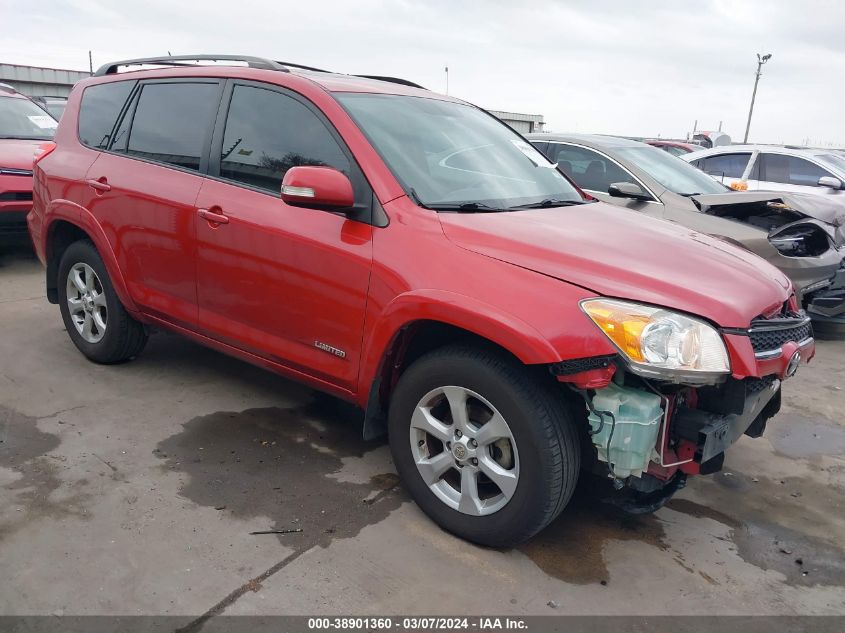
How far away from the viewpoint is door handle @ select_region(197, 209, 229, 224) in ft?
11.3

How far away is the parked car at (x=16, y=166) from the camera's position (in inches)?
267

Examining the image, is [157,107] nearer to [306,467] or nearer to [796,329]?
[306,467]

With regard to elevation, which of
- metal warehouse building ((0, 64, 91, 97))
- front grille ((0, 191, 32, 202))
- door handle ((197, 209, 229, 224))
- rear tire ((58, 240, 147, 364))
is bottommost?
rear tire ((58, 240, 147, 364))

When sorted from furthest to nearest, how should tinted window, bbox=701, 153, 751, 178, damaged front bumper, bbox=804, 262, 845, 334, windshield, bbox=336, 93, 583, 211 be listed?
1. tinted window, bbox=701, 153, 751, 178
2. damaged front bumper, bbox=804, 262, 845, 334
3. windshield, bbox=336, 93, 583, 211

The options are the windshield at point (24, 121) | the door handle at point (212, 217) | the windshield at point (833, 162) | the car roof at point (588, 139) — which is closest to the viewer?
the door handle at point (212, 217)

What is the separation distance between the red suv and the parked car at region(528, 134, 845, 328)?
2403mm

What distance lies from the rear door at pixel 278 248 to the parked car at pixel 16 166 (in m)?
4.21

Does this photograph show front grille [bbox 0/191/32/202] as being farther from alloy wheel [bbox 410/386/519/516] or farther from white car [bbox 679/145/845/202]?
white car [bbox 679/145/845/202]

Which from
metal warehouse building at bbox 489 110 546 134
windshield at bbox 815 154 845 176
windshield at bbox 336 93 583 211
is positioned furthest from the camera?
metal warehouse building at bbox 489 110 546 134

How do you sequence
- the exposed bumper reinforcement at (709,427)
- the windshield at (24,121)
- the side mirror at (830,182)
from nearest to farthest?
the exposed bumper reinforcement at (709,427) → the windshield at (24,121) → the side mirror at (830,182)

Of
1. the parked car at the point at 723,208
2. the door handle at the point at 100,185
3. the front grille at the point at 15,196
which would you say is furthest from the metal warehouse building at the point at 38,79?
the door handle at the point at 100,185

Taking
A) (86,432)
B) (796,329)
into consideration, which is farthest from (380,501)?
(796,329)

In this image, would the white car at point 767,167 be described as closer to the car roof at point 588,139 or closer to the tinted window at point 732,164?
the tinted window at point 732,164

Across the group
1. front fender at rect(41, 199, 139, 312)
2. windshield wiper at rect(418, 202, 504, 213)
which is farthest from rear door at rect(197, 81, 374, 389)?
front fender at rect(41, 199, 139, 312)
